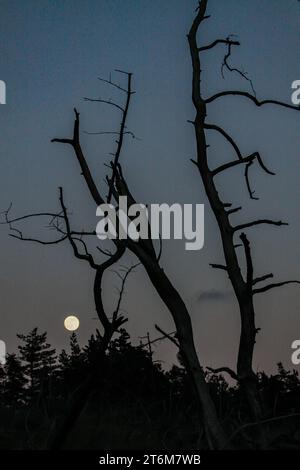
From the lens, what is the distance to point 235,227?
363 inches

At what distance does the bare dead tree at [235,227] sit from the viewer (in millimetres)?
8906

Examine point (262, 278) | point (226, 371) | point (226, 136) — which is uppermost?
point (226, 136)

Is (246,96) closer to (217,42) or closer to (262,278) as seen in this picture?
(217,42)

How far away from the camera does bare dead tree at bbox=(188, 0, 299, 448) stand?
29.2 ft

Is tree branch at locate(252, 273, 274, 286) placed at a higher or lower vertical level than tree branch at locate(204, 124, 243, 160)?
lower

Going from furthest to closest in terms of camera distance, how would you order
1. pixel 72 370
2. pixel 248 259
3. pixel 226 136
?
pixel 72 370, pixel 226 136, pixel 248 259

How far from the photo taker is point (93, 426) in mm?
7738

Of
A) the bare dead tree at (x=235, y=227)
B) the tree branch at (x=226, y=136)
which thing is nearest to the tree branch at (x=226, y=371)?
the bare dead tree at (x=235, y=227)

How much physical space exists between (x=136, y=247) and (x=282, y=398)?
2109cm

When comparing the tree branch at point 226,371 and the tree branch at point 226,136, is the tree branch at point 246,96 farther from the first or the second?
the tree branch at point 226,371

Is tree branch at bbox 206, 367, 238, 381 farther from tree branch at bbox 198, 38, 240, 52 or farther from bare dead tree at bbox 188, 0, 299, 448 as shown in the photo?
tree branch at bbox 198, 38, 240, 52

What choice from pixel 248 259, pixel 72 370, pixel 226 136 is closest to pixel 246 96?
pixel 226 136

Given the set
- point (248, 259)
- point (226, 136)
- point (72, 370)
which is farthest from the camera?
point (72, 370)

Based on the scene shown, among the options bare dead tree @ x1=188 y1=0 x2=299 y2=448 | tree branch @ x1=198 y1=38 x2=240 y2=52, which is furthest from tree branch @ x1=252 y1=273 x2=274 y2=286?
Result: tree branch @ x1=198 y1=38 x2=240 y2=52
